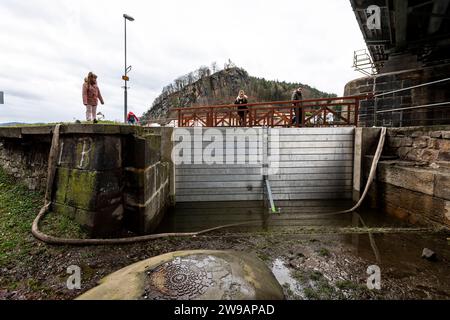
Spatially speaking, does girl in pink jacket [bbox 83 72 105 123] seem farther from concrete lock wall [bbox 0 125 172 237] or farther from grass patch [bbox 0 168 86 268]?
grass patch [bbox 0 168 86 268]

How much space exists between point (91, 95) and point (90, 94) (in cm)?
3

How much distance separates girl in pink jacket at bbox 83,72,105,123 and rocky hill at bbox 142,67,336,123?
33439mm

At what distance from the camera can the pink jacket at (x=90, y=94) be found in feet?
17.1

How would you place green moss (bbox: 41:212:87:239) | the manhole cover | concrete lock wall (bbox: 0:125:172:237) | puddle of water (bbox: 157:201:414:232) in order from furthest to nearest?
1. puddle of water (bbox: 157:201:414:232)
2. concrete lock wall (bbox: 0:125:172:237)
3. green moss (bbox: 41:212:87:239)
4. the manhole cover

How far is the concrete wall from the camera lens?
7.91 m

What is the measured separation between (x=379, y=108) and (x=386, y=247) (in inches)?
238

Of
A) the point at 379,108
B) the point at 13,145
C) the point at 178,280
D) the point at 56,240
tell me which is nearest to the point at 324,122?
the point at 379,108

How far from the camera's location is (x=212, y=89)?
147 feet

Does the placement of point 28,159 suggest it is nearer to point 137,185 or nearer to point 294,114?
point 137,185

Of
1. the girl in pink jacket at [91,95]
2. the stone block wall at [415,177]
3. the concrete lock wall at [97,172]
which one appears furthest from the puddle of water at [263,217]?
the girl in pink jacket at [91,95]

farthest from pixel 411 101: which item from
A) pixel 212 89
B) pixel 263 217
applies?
pixel 212 89

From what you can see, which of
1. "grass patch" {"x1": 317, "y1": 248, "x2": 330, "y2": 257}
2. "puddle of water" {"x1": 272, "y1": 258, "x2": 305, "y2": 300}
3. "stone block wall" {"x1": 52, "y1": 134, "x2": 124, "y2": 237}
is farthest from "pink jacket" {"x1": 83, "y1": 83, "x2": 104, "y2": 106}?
"grass patch" {"x1": 317, "y1": 248, "x2": 330, "y2": 257}
